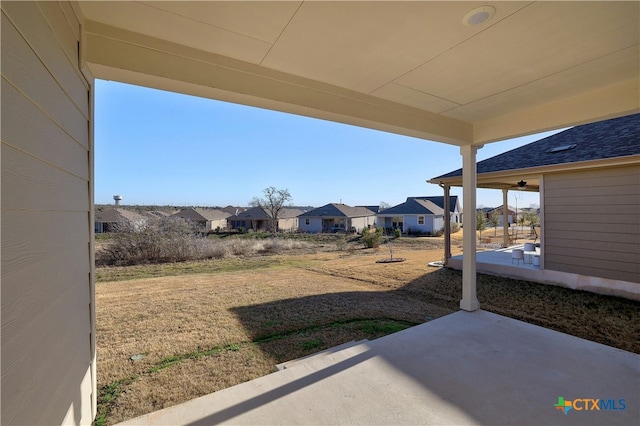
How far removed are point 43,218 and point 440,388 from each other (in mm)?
2701

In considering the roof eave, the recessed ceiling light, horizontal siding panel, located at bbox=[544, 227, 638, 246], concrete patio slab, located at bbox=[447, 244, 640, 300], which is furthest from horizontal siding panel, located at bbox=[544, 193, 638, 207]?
the recessed ceiling light

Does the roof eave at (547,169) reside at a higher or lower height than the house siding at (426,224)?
higher

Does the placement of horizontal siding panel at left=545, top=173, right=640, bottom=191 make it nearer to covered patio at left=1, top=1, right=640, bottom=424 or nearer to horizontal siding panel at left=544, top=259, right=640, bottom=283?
horizontal siding panel at left=544, top=259, right=640, bottom=283

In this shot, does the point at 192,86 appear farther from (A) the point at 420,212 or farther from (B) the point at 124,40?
(A) the point at 420,212

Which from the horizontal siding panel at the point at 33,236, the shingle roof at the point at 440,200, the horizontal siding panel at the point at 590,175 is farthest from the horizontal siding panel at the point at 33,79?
the shingle roof at the point at 440,200

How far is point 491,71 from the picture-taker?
2.39 metres

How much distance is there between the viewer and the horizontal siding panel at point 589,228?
515 cm

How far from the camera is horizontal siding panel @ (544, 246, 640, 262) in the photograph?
5094 millimetres

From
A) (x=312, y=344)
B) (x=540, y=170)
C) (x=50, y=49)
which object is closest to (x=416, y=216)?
(x=540, y=170)

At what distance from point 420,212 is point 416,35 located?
23535 mm

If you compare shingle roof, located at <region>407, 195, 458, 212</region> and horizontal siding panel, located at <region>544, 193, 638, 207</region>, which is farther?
shingle roof, located at <region>407, 195, 458, 212</region>

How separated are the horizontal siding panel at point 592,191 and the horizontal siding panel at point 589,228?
597mm

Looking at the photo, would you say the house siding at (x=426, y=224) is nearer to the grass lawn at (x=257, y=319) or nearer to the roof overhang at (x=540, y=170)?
the roof overhang at (x=540, y=170)

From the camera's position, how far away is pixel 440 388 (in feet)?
7.34
